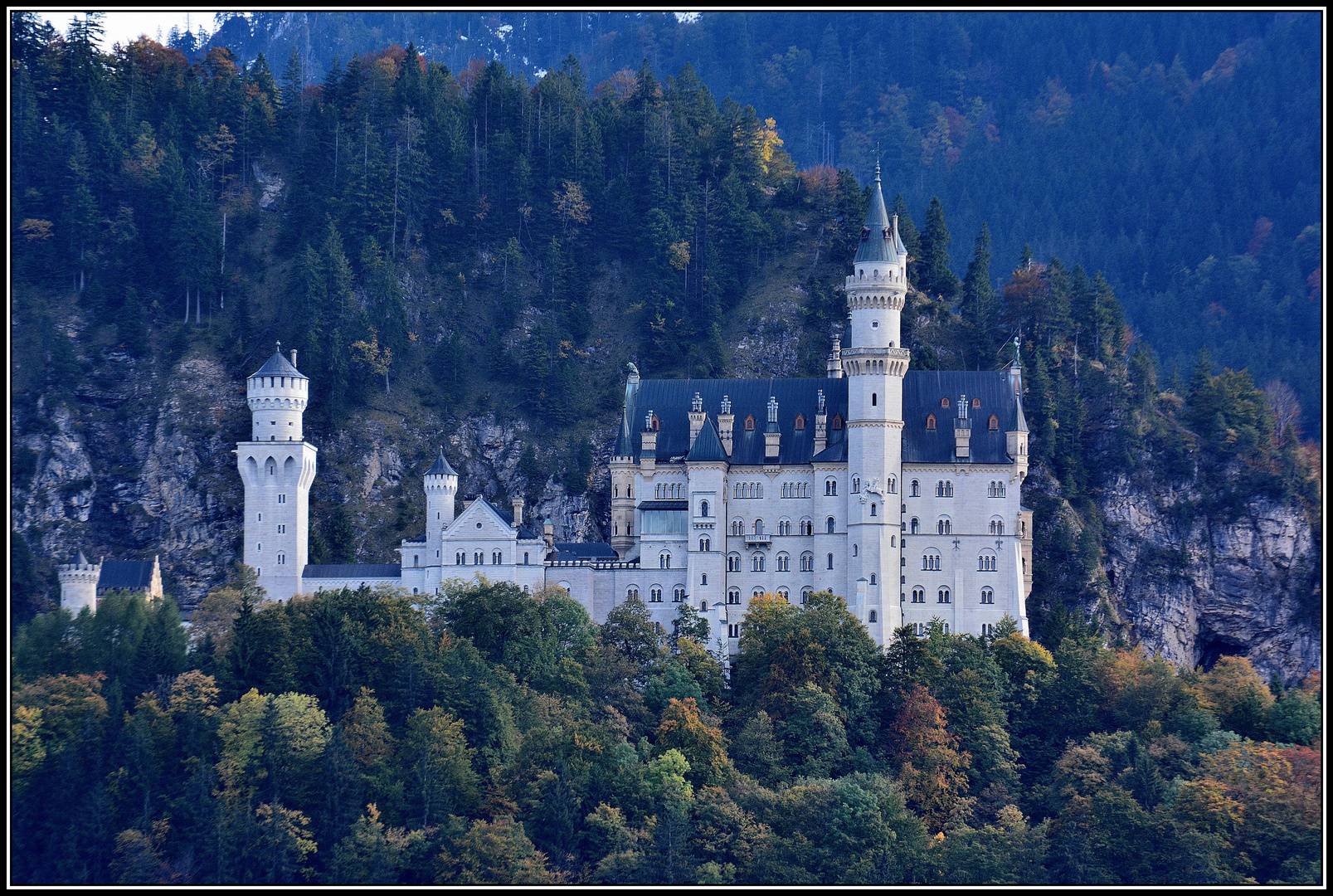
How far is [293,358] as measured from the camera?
342 ft

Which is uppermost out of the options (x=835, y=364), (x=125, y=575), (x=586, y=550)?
(x=835, y=364)

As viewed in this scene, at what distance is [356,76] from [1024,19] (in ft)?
265

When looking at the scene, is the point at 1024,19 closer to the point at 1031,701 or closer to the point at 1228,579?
the point at 1228,579

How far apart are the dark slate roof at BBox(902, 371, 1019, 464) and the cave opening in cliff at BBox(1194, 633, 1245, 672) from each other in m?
19.2

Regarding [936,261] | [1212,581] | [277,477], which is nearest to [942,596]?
[1212,581]

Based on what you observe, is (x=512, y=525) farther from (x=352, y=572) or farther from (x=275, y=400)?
(x=275, y=400)

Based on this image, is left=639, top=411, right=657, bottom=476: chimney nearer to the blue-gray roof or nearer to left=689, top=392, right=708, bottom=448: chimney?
the blue-gray roof

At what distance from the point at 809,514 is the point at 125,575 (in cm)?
3284

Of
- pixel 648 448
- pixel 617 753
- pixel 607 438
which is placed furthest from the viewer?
pixel 607 438

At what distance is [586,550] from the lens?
98188 millimetres

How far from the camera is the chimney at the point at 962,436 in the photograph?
97.4m

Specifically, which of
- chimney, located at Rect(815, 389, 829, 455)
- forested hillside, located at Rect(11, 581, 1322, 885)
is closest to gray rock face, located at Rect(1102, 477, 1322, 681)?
forested hillside, located at Rect(11, 581, 1322, 885)

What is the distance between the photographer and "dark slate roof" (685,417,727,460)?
98125 mm

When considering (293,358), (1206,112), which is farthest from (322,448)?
(1206,112)
